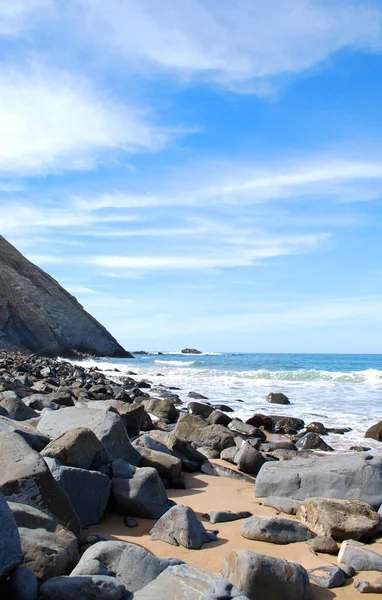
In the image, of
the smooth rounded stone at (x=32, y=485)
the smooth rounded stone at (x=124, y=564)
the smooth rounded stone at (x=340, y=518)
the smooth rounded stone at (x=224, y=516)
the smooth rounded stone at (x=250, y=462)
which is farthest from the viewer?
the smooth rounded stone at (x=250, y=462)

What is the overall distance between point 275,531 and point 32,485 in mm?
2196

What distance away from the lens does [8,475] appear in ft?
13.6

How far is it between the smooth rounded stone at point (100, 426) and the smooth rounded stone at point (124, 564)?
8.24 feet

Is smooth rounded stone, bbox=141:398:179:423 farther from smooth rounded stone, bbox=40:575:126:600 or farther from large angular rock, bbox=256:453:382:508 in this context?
smooth rounded stone, bbox=40:575:126:600

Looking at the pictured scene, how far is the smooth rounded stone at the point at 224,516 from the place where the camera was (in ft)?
17.6

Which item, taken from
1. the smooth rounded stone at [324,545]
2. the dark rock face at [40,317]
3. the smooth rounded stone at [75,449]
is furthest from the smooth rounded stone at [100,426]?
the dark rock face at [40,317]

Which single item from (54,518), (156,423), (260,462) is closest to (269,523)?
(54,518)

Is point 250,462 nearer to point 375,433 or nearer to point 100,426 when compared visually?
point 100,426

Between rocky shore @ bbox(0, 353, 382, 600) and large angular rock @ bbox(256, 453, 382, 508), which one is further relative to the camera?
large angular rock @ bbox(256, 453, 382, 508)

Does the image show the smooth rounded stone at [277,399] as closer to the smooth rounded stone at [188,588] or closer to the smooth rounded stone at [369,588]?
the smooth rounded stone at [369,588]

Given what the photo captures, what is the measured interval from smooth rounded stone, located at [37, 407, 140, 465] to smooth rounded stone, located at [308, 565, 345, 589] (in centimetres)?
276

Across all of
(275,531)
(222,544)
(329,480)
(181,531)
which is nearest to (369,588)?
(275,531)

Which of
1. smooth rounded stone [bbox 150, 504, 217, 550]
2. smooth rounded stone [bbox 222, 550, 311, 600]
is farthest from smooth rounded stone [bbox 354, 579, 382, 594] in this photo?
smooth rounded stone [bbox 150, 504, 217, 550]

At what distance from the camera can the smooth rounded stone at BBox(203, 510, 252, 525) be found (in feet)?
17.6
